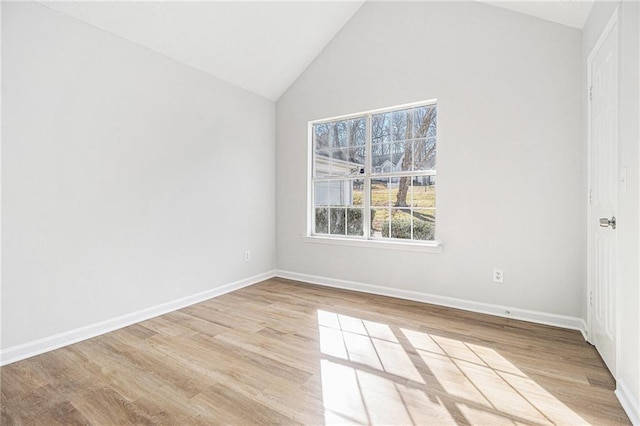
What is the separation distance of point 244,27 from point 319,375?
323cm

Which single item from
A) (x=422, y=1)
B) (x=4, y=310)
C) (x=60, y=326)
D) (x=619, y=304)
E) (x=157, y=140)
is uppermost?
(x=422, y=1)

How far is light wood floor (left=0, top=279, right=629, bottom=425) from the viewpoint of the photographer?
156 centimetres

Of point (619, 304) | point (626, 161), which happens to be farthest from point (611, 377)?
point (626, 161)

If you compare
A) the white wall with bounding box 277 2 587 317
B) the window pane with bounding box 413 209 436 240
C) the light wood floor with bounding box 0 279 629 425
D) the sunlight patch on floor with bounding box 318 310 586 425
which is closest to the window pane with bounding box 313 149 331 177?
the white wall with bounding box 277 2 587 317

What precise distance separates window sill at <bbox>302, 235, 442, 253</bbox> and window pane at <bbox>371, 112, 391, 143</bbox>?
1.21m

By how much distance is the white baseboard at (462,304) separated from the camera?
2619 millimetres

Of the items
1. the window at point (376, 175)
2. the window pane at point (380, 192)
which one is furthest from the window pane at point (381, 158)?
the window pane at point (380, 192)

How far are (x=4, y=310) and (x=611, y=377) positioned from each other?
387 centimetres

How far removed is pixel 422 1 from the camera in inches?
127

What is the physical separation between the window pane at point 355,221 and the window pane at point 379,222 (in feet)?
0.48

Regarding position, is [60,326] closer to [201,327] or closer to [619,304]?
[201,327]

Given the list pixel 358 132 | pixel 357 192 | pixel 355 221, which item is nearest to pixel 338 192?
pixel 357 192

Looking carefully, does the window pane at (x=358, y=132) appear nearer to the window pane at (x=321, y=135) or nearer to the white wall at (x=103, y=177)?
the window pane at (x=321, y=135)

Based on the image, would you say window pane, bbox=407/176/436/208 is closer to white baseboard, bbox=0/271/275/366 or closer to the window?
the window
